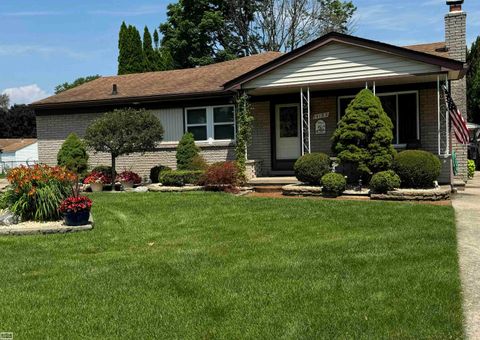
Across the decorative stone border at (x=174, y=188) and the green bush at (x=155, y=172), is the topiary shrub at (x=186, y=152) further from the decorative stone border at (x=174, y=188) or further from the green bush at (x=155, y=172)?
the decorative stone border at (x=174, y=188)

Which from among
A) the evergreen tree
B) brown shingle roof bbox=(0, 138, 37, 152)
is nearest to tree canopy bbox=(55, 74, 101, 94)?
brown shingle roof bbox=(0, 138, 37, 152)

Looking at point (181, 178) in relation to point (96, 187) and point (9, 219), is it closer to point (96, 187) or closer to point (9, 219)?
point (96, 187)

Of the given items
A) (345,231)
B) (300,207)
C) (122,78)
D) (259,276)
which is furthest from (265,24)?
(259,276)

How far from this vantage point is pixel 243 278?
5.85m

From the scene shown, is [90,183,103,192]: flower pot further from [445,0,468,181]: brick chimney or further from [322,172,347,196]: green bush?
[445,0,468,181]: brick chimney

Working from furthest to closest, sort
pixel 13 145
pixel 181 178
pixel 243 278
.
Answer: pixel 13 145 < pixel 181 178 < pixel 243 278

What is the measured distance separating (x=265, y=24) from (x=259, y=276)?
34909mm

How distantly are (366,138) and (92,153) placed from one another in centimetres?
1131

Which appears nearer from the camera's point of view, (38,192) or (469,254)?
(469,254)

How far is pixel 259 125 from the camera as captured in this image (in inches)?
693

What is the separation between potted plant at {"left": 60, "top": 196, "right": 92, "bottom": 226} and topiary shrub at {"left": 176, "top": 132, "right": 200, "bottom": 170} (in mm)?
6943

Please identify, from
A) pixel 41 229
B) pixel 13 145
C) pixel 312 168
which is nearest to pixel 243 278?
pixel 41 229

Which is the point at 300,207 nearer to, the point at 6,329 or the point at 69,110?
the point at 6,329

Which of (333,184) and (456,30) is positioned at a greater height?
(456,30)
